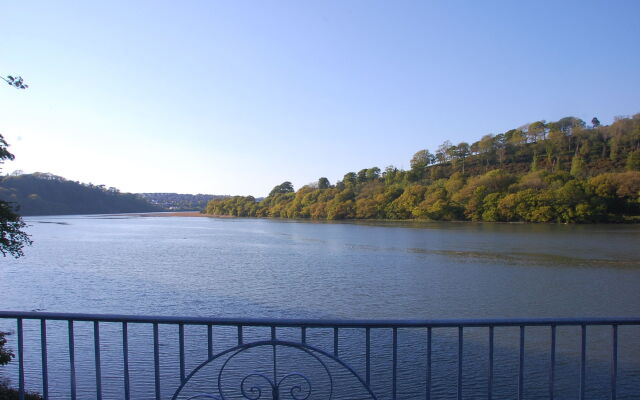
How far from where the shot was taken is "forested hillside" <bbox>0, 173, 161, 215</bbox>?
12011 cm

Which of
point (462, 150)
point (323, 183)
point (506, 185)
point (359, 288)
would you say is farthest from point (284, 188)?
point (359, 288)

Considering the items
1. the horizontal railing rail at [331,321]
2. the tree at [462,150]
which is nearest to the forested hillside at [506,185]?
the tree at [462,150]

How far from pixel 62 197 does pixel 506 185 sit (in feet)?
407

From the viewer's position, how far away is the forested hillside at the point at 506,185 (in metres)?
59.5

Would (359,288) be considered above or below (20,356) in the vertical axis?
below

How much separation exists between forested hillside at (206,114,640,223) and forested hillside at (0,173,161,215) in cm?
3511

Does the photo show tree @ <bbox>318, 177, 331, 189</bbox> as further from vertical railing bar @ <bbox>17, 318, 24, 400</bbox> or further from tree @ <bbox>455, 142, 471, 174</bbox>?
vertical railing bar @ <bbox>17, 318, 24, 400</bbox>

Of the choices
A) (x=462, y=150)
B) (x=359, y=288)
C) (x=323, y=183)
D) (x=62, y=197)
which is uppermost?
(x=462, y=150)

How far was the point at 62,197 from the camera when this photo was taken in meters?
135

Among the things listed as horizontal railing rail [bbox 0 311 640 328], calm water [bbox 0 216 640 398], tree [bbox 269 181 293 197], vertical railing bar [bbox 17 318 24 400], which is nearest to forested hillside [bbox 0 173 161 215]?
tree [bbox 269 181 293 197]

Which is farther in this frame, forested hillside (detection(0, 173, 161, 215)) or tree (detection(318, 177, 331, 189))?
tree (detection(318, 177, 331, 189))

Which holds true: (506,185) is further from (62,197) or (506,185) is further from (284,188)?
(62,197)

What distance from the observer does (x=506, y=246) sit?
1262 inches

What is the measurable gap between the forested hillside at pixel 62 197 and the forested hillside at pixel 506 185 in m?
35.1
